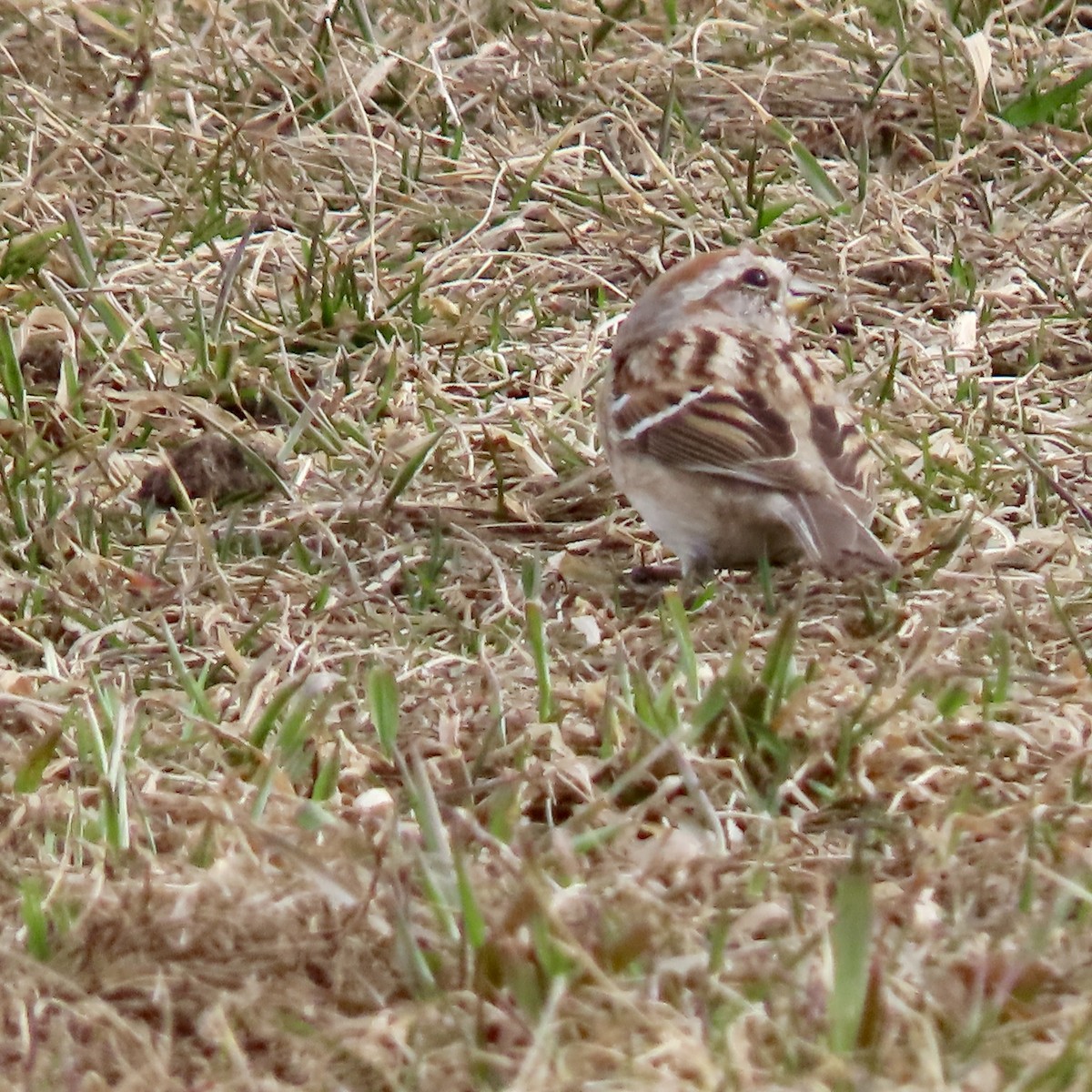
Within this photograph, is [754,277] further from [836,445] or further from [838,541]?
[838,541]

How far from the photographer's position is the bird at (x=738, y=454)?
14.7 feet

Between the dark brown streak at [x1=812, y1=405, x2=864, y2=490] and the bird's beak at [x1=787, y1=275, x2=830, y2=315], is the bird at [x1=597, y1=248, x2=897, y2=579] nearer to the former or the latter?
the dark brown streak at [x1=812, y1=405, x2=864, y2=490]

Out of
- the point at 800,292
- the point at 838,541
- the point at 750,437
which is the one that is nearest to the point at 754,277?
the point at 800,292

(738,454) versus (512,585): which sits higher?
(738,454)

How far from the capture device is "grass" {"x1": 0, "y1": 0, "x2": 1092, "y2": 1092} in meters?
2.83

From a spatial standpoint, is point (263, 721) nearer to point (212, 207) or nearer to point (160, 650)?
point (160, 650)

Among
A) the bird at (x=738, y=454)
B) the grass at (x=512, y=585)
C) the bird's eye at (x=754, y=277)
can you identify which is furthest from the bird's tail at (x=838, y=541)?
the bird's eye at (x=754, y=277)

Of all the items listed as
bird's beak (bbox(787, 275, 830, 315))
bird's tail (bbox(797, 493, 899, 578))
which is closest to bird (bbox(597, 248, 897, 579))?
bird's tail (bbox(797, 493, 899, 578))

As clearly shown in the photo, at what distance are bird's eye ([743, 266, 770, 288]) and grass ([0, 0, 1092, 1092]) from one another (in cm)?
45

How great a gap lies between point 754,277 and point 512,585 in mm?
1113

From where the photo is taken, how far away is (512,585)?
465 cm

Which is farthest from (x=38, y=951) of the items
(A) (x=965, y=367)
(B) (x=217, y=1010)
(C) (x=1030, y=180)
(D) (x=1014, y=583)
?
(C) (x=1030, y=180)

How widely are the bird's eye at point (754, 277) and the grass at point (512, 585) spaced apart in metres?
0.45

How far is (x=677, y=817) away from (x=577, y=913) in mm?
519
